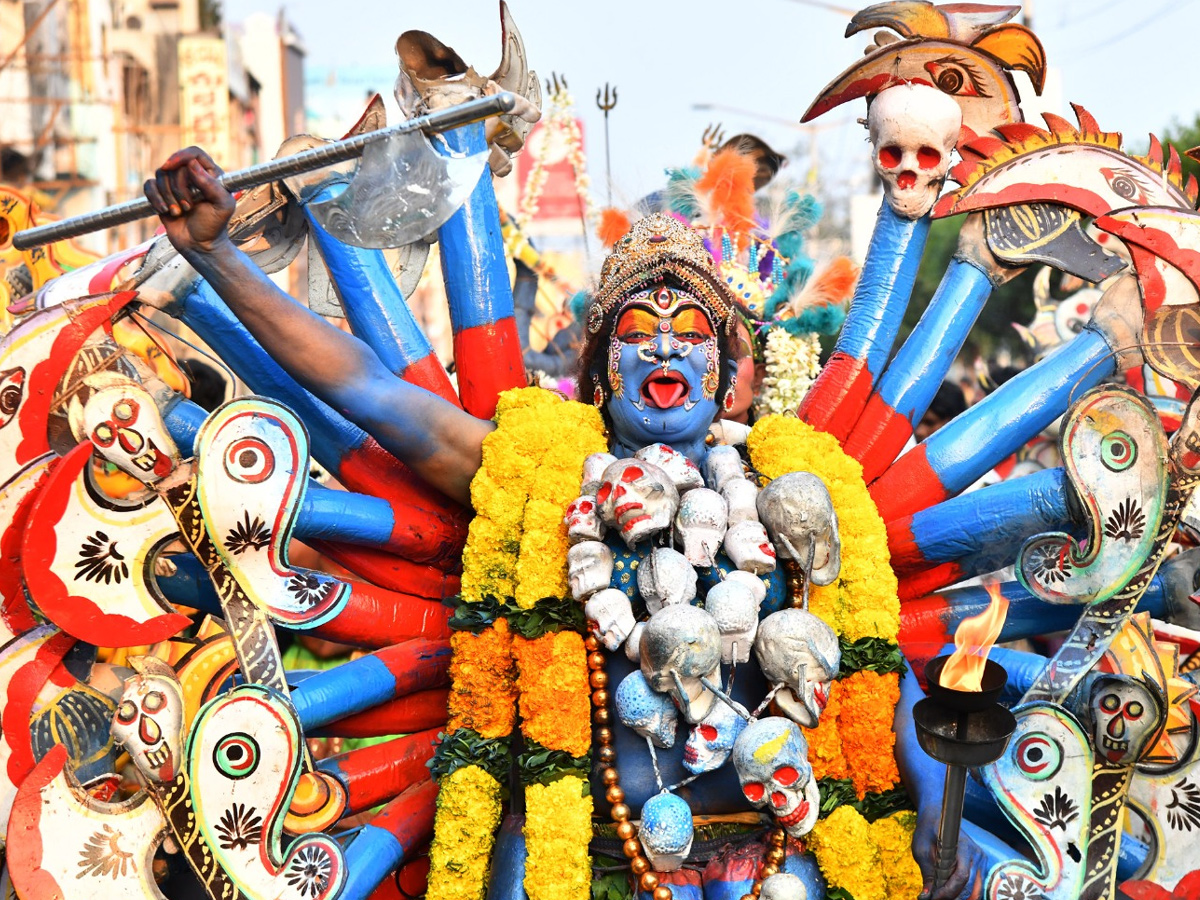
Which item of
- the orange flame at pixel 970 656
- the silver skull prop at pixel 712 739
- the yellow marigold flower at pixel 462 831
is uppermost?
the orange flame at pixel 970 656

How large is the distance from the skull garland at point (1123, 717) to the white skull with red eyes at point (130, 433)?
2.44m

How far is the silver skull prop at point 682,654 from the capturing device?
316 cm

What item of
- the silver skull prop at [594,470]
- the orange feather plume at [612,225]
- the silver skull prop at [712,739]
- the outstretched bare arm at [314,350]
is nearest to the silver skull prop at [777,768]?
the silver skull prop at [712,739]

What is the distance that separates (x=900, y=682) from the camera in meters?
3.54

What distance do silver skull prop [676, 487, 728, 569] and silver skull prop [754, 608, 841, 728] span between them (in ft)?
0.72

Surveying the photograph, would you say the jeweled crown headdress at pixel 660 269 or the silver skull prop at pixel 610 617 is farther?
the jeweled crown headdress at pixel 660 269

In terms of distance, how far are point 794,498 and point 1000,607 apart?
0.70 metres

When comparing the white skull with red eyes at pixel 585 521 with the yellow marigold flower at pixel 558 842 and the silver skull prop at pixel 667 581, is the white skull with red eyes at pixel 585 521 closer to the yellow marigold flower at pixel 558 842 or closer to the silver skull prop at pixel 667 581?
the silver skull prop at pixel 667 581

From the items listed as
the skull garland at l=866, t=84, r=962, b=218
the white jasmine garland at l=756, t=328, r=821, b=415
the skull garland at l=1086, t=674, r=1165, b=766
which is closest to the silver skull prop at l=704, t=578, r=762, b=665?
the skull garland at l=1086, t=674, r=1165, b=766

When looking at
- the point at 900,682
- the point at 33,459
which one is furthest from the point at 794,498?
the point at 33,459

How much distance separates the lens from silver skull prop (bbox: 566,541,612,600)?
3.37 m

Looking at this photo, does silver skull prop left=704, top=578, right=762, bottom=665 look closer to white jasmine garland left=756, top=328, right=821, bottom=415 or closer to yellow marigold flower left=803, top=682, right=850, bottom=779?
yellow marigold flower left=803, top=682, right=850, bottom=779

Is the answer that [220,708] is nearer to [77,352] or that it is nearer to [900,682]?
[77,352]

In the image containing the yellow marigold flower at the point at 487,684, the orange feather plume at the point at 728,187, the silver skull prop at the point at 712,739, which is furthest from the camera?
the orange feather plume at the point at 728,187
